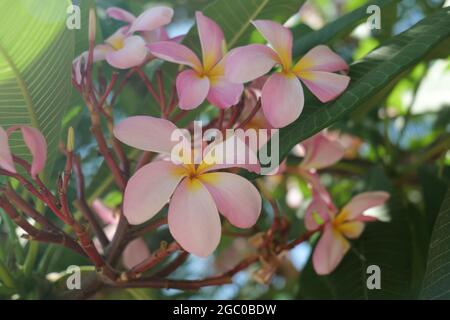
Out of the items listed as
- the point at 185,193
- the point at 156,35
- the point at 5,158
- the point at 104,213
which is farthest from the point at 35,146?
the point at 104,213

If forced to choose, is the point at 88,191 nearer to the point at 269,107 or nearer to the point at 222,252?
the point at 269,107

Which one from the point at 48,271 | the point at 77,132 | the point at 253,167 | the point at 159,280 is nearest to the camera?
the point at 253,167

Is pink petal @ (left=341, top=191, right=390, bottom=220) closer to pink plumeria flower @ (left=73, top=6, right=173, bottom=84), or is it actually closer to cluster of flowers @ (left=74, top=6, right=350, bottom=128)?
cluster of flowers @ (left=74, top=6, right=350, bottom=128)

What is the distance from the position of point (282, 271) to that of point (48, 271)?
812 mm

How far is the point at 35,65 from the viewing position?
29.5 inches

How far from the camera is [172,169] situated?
68cm

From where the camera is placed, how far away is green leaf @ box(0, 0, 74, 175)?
2.35 ft

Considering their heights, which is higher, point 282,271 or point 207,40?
point 207,40

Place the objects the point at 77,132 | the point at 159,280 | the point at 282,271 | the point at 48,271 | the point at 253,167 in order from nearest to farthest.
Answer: the point at 253,167, the point at 159,280, the point at 48,271, the point at 77,132, the point at 282,271

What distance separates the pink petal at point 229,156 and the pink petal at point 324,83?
0.12 metres

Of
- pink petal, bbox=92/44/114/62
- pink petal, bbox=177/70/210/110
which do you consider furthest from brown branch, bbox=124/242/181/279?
pink petal, bbox=92/44/114/62

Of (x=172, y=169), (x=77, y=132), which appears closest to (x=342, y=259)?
(x=172, y=169)

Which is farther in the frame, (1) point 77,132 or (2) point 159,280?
(1) point 77,132

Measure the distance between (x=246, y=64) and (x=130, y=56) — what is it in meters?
0.15
